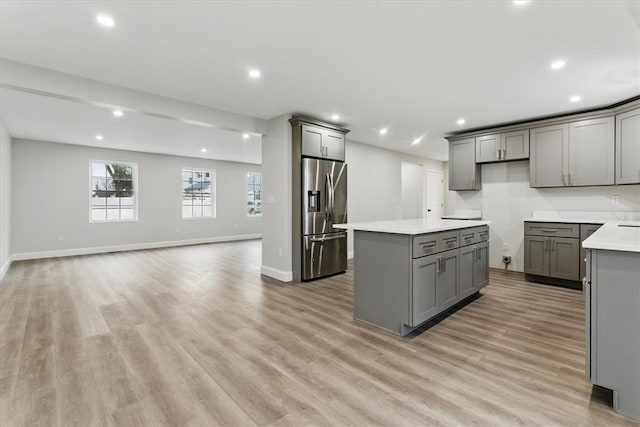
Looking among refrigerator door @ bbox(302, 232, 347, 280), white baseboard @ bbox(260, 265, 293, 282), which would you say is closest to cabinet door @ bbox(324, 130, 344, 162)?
refrigerator door @ bbox(302, 232, 347, 280)

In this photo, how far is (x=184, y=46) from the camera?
2.59 meters

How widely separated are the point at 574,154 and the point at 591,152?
0.61 feet

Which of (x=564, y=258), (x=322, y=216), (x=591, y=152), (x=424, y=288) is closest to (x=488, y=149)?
(x=591, y=152)

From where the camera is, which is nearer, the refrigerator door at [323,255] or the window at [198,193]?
the refrigerator door at [323,255]

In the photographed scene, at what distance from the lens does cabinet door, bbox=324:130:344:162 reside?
194 inches

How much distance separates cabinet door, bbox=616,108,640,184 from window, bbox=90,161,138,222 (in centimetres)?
941

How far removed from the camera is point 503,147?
5.03 meters

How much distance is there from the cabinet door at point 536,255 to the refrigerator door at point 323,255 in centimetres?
277

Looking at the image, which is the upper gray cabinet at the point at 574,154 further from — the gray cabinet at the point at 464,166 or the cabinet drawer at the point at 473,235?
the cabinet drawer at the point at 473,235

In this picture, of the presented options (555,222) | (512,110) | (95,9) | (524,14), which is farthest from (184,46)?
(555,222)

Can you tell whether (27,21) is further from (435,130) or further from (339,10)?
(435,130)

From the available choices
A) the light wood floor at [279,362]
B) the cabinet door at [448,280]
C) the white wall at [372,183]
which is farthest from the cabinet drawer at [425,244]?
the white wall at [372,183]

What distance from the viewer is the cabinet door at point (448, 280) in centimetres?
291

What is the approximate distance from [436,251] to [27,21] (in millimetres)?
3782
